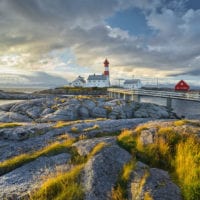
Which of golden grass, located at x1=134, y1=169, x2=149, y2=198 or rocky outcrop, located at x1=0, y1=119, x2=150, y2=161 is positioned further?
rocky outcrop, located at x1=0, y1=119, x2=150, y2=161

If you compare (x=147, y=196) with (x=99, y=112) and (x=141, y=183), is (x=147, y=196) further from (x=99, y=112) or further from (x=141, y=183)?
(x=99, y=112)

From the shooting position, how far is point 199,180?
499 centimetres

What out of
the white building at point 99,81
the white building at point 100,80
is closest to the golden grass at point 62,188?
the white building at point 100,80

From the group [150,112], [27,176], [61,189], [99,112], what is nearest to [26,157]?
[27,176]

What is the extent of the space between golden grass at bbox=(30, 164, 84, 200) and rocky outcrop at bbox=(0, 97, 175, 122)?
2490cm

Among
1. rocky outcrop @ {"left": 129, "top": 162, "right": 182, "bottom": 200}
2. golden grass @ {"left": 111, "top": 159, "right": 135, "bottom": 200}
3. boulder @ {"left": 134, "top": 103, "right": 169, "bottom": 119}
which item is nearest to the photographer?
rocky outcrop @ {"left": 129, "top": 162, "right": 182, "bottom": 200}

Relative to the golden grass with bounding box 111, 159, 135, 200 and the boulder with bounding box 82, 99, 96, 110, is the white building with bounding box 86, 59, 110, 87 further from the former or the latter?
the golden grass with bounding box 111, 159, 135, 200

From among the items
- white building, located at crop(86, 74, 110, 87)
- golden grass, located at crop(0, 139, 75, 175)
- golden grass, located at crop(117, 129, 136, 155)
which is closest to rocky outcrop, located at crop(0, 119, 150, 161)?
golden grass, located at crop(0, 139, 75, 175)

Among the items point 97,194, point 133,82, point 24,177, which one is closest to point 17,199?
point 24,177

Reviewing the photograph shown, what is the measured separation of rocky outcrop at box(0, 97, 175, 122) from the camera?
3251cm

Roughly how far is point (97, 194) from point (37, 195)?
1.60m

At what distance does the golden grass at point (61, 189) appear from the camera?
4.99 meters

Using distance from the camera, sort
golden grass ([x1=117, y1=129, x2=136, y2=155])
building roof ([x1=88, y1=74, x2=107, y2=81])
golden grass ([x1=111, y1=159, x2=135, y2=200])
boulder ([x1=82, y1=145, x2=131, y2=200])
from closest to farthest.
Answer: golden grass ([x1=111, y1=159, x2=135, y2=200]) < boulder ([x1=82, y1=145, x2=131, y2=200]) < golden grass ([x1=117, y1=129, x2=136, y2=155]) < building roof ([x1=88, y1=74, x2=107, y2=81])

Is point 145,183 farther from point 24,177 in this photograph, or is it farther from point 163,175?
point 24,177
